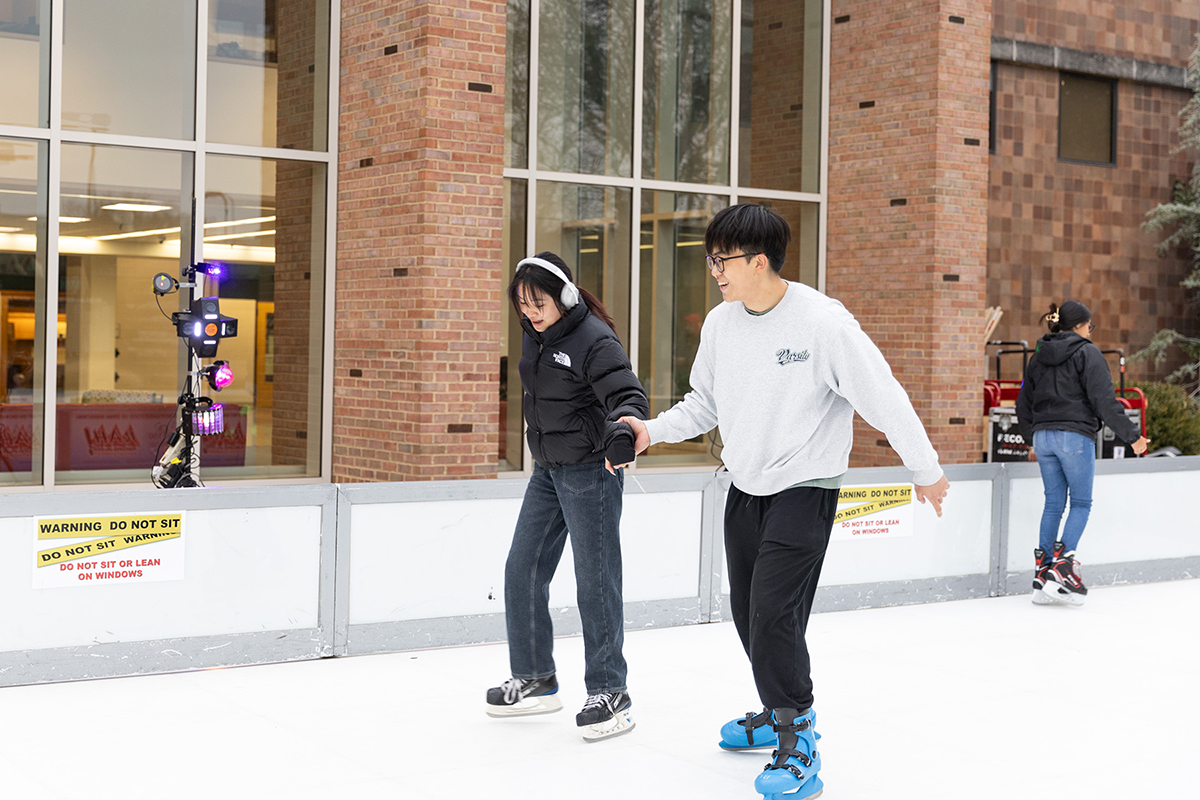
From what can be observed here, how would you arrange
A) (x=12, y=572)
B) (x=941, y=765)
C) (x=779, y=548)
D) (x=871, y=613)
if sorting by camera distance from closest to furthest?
(x=779, y=548), (x=941, y=765), (x=12, y=572), (x=871, y=613)

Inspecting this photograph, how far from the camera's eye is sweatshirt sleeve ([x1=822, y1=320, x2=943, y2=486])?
14.5 feet

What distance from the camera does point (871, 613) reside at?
8320mm

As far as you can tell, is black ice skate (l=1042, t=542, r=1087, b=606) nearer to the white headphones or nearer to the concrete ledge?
the white headphones

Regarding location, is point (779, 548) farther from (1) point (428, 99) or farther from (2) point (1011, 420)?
(2) point (1011, 420)

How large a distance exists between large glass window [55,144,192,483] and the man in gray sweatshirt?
6608 millimetres

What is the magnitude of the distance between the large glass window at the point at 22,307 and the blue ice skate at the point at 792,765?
704cm

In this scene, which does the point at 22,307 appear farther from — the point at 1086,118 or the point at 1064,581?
the point at 1086,118

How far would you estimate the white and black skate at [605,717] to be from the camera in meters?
5.24

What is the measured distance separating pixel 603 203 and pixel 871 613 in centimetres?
494

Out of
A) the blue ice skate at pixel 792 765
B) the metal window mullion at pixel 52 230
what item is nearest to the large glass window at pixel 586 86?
the metal window mullion at pixel 52 230

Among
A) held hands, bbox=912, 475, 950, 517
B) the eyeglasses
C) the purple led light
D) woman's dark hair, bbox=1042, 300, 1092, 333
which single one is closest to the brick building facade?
the purple led light

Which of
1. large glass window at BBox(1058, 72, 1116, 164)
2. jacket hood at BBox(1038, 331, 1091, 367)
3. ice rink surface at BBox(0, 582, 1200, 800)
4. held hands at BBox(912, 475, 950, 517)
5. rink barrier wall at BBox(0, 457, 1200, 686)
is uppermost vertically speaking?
large glass window at BBox(1058, 72, 1116, 164)

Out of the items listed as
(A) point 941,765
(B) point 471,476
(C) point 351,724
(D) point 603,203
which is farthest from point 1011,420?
(C) point 351,724

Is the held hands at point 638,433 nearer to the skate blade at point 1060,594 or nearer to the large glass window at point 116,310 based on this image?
the skate blade at point 1060,594
